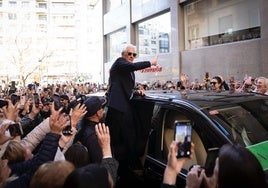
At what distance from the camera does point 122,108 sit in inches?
171

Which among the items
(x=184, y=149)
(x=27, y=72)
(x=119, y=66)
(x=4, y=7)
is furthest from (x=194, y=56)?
(x=4, y=7)

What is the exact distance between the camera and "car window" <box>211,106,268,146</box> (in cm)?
297

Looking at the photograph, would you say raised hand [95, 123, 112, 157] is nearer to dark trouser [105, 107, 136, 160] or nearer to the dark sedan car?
the dark sedan car

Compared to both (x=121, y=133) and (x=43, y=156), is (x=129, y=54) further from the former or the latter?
(x=43, y=156)

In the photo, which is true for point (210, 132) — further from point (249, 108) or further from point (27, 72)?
point (27, 72)

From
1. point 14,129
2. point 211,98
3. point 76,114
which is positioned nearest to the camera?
point 14,129

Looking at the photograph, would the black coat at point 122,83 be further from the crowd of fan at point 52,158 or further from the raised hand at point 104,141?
the raised hand at point 104,141

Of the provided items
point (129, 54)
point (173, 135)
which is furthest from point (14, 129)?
point (129, 54)

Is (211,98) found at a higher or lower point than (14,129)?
higher

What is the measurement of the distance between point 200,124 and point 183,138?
3.61 feet

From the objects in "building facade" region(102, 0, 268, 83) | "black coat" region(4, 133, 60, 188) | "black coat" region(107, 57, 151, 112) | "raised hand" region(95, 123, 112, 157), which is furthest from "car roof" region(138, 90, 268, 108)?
"building facade" region(102, 0, 268, 83)

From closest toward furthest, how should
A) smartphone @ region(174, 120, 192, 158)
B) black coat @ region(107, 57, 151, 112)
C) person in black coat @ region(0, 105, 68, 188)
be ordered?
smartphone @ region(174, 120, 192, 158) → person in black coat @ region(0, 105, 68, 188) → black coat @ region(107, 57, 151, 112)

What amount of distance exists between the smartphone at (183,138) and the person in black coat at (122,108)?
1795mm

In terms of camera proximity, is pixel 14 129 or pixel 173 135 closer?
pixel 14 129
